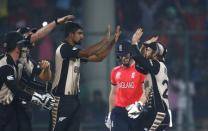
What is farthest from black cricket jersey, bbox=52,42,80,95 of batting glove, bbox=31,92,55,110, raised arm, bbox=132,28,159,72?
raised arm, bbox=132,28,159,72

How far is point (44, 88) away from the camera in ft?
46.7

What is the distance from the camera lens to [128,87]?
15461 mm

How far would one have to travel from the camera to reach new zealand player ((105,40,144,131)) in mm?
15320

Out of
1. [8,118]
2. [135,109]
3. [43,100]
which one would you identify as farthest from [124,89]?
[8,118]

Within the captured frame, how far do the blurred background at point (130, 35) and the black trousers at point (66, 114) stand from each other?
6746 mm

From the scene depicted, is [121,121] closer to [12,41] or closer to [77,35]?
[77,35]

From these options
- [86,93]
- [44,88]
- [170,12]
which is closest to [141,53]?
[44,88]

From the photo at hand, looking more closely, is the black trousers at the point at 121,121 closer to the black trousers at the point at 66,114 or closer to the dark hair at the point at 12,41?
the black trousers at the point at 66,114

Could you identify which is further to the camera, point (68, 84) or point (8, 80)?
point (68, 84)

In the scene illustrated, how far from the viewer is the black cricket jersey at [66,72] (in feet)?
46.0

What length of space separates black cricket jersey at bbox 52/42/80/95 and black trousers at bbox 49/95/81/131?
0.32 ft

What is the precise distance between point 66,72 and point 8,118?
1.12m

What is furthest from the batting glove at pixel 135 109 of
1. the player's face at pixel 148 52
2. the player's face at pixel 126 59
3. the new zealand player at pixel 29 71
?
the new zealand player at pixel 29 71

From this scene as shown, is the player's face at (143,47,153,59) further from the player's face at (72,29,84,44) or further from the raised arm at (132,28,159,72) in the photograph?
the player's face at (72,29,84,44)
